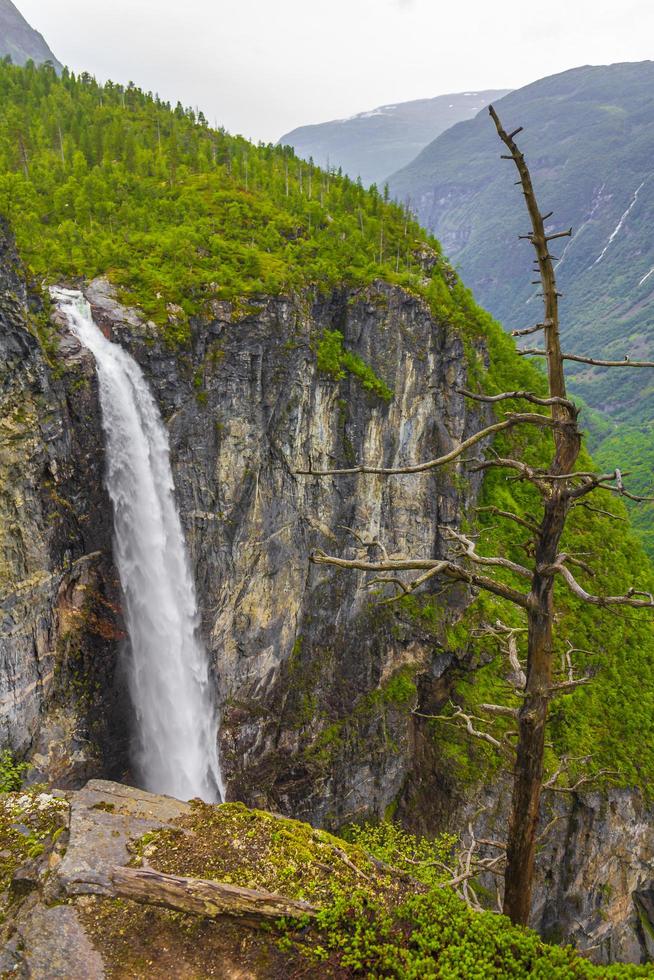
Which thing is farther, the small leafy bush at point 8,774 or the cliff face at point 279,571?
the cliff face at point 279,571

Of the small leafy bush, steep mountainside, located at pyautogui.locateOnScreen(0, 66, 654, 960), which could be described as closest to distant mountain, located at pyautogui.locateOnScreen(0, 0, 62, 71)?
A: steep mountainside, located at pyautogui.locateOnScreen(0, 66, 654, 960)

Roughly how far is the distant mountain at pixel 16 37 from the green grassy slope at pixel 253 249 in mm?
179802

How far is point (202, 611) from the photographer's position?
2661 cm

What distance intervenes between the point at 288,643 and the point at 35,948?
2358cm

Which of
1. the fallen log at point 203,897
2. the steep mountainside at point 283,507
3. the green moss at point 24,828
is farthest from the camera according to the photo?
the steep mountainside at point 283,507

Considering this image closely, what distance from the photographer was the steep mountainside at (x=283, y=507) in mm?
21641

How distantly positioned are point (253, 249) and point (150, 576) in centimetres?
1756

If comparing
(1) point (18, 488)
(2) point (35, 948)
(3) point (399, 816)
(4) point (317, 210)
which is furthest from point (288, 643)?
(4) point (317, 210)

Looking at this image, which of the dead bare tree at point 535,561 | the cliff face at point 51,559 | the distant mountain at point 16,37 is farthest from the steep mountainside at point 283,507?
the distant mountain at point 16,37

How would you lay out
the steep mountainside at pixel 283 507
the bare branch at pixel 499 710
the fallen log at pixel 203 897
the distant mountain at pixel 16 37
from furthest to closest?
1. the distant mountain at pixel 16 37
2. the steep mountainside at pixel 283 507
3. the fallen log at pixel 203 897
4. the bare branch at pixel 499 710

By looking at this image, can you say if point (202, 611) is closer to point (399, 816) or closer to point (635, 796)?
point (399, 816)

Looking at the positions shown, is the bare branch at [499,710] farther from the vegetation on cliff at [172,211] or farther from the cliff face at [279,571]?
the vegetation on cliff at [172,211]

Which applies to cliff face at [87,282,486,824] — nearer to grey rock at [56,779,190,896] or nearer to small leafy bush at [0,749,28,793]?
small leafy bush at [0,749,28,793]

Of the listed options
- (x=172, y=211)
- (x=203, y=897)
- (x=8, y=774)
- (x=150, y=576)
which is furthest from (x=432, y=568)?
Answer: (x=172, y=211)
